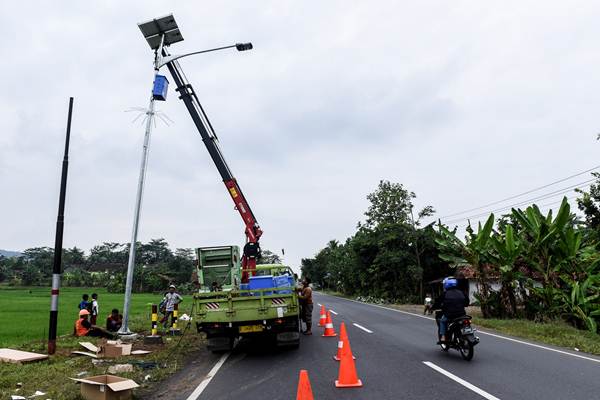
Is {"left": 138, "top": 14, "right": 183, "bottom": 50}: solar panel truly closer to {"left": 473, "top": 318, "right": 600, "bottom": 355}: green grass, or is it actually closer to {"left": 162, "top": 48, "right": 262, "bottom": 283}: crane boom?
{"left": 162, "top": 48, "right": 262, "bottom": 283}: crane boom

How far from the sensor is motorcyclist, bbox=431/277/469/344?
9477 mm

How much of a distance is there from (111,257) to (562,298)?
371 ft

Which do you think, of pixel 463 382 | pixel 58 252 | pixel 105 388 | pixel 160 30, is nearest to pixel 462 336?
pixel 463 382

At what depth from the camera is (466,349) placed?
9172mm

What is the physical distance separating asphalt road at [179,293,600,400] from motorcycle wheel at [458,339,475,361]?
0.52ft

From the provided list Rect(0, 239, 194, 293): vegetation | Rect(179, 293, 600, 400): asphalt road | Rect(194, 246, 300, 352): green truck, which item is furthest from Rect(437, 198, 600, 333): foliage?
Rect(0, 239, 194, 293): vegetation

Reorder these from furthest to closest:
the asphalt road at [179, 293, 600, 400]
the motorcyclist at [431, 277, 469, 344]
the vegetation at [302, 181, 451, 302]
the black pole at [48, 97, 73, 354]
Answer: the vegetation at [302, 181, 451, 302] < the black pole at [48, 97, 73, 354] < the motorcyclist at [431, 277, 469, 344] < the asphalt road at [179, 293, 600, 400]

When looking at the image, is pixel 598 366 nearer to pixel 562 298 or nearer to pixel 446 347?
pixel 446 347

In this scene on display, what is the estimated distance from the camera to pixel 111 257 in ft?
375

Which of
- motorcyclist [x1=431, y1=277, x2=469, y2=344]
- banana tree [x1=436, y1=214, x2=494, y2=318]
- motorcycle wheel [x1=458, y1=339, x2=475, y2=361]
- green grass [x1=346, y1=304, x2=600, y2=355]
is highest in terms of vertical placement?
banana tree [x1=436, y1=214, x2=494, y2=318]

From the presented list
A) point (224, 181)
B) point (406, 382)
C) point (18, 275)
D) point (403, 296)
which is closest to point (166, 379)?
point (406, 382)

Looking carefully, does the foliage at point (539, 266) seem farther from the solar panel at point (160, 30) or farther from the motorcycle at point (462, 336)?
the solar panel at point (160, 30)

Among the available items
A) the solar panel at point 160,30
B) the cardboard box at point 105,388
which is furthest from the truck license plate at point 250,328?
the solar panel at point 160,30

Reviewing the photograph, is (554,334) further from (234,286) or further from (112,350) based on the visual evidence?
(112,350)
